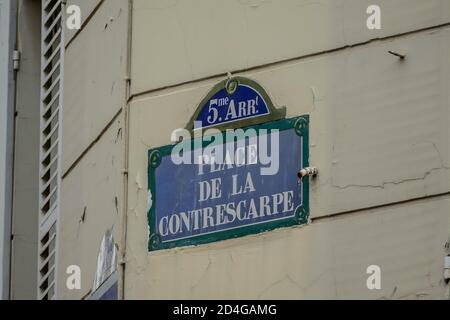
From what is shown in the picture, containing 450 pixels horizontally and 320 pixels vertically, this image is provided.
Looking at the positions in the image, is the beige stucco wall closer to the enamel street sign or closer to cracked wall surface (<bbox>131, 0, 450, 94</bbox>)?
cracked wall surface (<bbox>131, 0, 450, 94</bbox>)

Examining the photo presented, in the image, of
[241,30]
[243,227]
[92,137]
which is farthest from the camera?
[92,137]

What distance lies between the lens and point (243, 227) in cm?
1105

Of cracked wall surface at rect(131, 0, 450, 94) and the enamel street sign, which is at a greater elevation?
cracked wall surface at rect(131, 0, 450, 94)

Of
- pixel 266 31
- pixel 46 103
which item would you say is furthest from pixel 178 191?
pixel 46 103

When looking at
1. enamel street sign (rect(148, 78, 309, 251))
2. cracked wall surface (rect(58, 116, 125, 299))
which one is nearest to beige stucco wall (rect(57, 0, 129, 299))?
cracked wall surface (rect(58, 116, 125, 299))

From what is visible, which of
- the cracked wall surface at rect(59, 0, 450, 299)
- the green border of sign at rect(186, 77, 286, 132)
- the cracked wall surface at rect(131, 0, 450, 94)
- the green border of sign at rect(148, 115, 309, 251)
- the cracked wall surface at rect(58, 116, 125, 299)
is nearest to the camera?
the cracked wall surface at rect(59, 0, 450, 299)

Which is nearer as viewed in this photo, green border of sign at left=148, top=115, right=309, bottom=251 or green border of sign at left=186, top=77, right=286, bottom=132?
green border of sign at left=148, top=115, right=309, bottom=251

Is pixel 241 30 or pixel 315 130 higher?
pixel 241 30

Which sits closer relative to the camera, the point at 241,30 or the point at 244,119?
the point at 244,119

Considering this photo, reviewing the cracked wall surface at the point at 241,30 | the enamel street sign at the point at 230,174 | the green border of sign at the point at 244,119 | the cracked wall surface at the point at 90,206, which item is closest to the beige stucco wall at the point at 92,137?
the cracked wall surface at the point at 90,206

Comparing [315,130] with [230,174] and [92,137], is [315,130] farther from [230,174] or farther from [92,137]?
[92,137]

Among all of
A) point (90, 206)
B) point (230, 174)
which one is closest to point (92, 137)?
point (90, 206)

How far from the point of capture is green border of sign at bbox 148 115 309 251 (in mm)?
10797

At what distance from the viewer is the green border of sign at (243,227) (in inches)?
425
